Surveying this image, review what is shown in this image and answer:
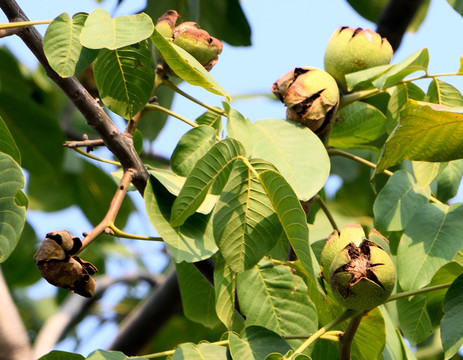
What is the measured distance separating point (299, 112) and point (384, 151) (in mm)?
198

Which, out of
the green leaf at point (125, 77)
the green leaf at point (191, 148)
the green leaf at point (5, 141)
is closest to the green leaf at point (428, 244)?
the green leaf at point (191, 148)

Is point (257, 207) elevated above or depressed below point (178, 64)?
below

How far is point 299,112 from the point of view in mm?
1079

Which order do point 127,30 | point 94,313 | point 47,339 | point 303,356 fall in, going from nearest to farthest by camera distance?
point 303,356
point 127,30
point 47,339
point 94,313

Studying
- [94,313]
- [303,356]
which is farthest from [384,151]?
[94,313]

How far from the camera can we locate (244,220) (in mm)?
872

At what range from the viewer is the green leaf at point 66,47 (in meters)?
0.90

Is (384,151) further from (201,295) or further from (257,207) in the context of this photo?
(201,295)

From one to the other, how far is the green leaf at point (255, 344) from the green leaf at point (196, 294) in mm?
385

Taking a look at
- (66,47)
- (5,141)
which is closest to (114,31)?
(66,47)

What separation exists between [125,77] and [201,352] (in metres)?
0.43

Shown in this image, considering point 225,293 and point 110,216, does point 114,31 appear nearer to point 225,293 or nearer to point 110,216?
point 110,216

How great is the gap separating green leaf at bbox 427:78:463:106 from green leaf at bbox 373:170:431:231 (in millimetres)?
146

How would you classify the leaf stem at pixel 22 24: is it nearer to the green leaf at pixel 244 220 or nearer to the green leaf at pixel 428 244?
the green leaf at pixel 244 220
